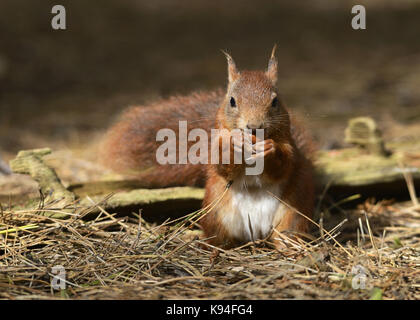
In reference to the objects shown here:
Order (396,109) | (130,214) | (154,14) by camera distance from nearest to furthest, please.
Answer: (130,214) → (396,109) → (154,14)

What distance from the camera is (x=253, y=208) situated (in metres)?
2.17

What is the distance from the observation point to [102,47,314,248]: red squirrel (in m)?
2.03

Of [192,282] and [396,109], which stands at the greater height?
[396,109]

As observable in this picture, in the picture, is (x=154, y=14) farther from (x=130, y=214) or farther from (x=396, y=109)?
(x=130, y=214)

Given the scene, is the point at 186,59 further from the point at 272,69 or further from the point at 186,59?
the point at 272,69

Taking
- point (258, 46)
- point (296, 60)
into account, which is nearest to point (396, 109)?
point (296, 60)

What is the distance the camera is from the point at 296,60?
5.81m

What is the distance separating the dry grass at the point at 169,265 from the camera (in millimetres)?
1625

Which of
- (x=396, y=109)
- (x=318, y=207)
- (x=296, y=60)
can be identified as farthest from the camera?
(x=296, y=60)

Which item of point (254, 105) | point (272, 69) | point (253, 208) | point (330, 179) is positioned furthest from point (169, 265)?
point (330, 179)

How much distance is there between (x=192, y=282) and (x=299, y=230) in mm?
630

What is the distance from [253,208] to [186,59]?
12.8 feet

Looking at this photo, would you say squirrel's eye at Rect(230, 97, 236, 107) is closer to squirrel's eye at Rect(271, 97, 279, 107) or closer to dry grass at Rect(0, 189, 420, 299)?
squirrel's eye at Rect(271, 97, 279, 107)

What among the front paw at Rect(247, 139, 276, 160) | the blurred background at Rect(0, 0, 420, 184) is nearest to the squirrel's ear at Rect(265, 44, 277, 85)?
the front paw at Rect(247, 139, 276, 160)
